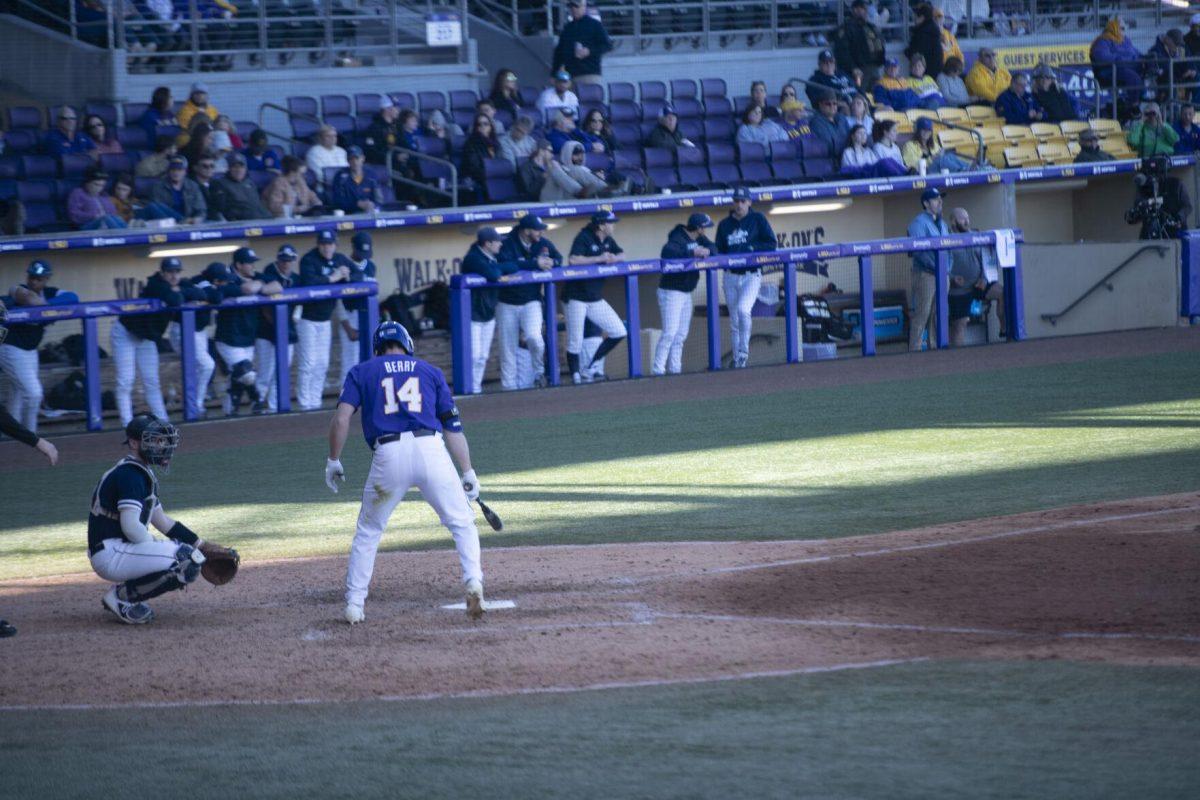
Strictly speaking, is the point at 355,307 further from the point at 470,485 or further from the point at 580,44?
the point at 470,485

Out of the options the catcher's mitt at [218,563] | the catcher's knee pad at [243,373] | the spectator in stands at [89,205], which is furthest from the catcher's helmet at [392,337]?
the spectator in stands at [89,205]

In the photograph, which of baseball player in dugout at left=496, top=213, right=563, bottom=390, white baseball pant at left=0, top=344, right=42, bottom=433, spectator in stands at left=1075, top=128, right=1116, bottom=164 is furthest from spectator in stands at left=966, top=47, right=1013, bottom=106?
white baseball pant at left=0, top=344, right=42, bottom=433

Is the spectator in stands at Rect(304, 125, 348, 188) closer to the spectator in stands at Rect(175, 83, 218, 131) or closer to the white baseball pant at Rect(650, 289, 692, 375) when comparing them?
the spectator in stands at Rect(175, 83, 218, 131)

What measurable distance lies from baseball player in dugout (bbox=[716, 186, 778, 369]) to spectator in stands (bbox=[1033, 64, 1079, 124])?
7.59m

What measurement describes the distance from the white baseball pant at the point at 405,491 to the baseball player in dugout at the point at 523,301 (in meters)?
9.35

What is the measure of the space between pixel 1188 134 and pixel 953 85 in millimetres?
3519

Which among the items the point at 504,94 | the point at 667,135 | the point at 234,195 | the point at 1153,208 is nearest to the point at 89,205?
the point at 234,195

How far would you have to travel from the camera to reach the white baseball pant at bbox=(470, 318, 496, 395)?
17.0 meters

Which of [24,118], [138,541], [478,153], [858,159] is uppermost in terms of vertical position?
[24,118]

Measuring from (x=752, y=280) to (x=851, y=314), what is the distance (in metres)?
2.08

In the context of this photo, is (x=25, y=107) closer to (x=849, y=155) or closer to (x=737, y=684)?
(x=849, y=155)

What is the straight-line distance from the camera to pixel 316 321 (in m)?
16.2

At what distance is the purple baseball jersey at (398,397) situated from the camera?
7629 millimetres

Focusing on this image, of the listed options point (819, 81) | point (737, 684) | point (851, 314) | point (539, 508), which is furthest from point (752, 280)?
point (737, 684)
